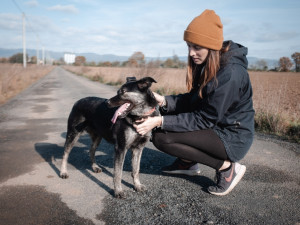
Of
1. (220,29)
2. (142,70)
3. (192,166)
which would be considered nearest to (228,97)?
(220,29)

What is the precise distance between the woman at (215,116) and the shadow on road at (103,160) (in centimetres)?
62

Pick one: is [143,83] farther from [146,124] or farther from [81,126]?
[81,126]

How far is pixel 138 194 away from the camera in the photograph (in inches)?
130

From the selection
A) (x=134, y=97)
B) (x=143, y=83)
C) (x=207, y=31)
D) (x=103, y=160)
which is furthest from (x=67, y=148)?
(x=207, y=31)

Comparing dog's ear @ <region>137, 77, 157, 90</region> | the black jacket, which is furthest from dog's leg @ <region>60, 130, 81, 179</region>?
the black jacket

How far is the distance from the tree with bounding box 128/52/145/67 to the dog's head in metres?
11.8

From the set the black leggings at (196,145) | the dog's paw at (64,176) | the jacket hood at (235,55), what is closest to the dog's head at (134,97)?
the black leggings at (196,145)

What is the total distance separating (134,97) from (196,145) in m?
1.07

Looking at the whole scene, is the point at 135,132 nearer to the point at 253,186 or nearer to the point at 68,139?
the point at 68,139

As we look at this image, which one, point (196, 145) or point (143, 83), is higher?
point (143, 83)

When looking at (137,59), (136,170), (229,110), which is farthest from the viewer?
(137,59)

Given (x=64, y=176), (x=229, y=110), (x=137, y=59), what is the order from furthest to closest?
(x=137, y=59), (x=64, y=176), (x=229, y=110)

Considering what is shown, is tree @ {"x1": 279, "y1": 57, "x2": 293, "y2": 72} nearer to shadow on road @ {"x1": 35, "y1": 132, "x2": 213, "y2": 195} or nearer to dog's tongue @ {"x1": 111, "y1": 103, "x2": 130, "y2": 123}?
shadow on road @ {"x1": 35, "y1": 132, "x2": 213, "y2": 195}

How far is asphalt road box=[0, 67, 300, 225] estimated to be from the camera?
272cm
